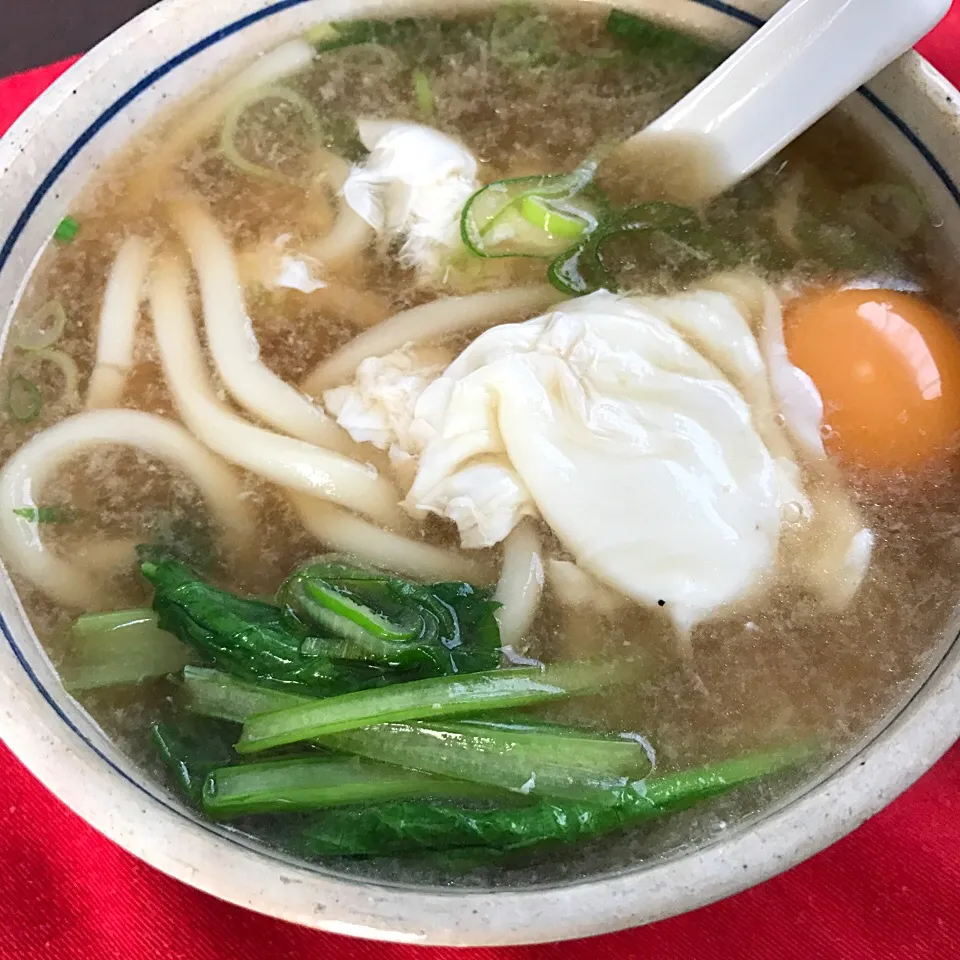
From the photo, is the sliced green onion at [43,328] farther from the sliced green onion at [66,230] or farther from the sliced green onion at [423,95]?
the sliced green onion at [423,95]

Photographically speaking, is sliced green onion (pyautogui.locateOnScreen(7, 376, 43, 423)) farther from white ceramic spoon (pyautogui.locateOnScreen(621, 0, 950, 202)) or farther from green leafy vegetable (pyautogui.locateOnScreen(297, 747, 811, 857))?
white ceramic spoon (pyautogui.locateOnScreen(621, 0, 950, 202))

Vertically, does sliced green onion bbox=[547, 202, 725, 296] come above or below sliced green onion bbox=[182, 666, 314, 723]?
above

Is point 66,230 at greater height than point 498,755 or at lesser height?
greater

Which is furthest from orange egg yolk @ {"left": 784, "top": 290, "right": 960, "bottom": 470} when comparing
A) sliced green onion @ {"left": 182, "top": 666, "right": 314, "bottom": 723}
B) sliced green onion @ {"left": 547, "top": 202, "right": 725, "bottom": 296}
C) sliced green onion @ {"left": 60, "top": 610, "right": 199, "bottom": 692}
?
sliced green onion @ {"left": 60, "top": 610, "right": 199, "bottom": 692}

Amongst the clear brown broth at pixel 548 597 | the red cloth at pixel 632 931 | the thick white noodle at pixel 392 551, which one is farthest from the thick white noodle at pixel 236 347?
the red cloth at pixel 632 931

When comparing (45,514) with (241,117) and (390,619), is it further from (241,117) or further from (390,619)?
(241,117)

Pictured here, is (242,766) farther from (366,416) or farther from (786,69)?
(786,69)

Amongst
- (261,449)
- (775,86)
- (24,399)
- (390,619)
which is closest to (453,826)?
(390,619)
